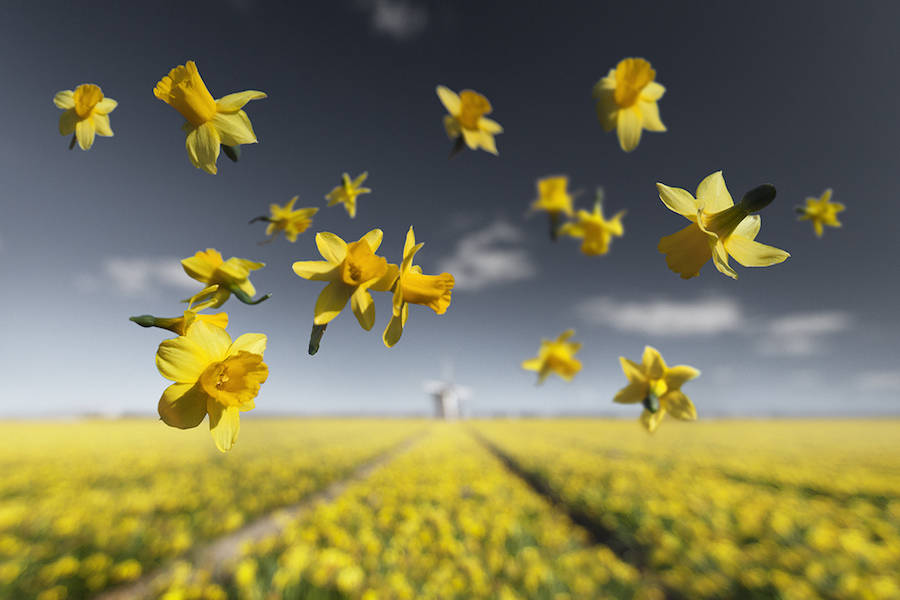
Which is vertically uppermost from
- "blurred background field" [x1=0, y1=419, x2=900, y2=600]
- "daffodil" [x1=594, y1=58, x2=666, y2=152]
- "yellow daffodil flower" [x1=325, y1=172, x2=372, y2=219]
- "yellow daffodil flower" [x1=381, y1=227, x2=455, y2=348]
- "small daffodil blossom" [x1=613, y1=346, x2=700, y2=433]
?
"daffodil" [x1=594, y1=58, x2=666, y2=152]

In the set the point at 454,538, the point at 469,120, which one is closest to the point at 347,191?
the point at 469,120

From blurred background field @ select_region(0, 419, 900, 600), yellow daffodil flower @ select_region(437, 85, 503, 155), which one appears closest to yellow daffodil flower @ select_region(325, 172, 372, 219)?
yellow daffodil flower @ select_region(437, 85, 503, 155)

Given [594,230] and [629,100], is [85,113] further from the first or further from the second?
[594,230]

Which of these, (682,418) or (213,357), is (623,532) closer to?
(682,418)

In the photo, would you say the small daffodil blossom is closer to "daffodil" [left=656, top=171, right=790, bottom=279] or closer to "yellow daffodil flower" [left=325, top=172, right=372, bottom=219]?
"daffodil" [left=656, top=171, right=790, bottom=279]

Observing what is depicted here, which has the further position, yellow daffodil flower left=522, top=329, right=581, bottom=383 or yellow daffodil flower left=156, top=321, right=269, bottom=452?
yellow daffodil flower left=522, top=329, right=581, bottom=383

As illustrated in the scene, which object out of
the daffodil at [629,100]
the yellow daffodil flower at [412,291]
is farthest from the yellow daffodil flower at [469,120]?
the yellow daffodil flower at [412,291]
